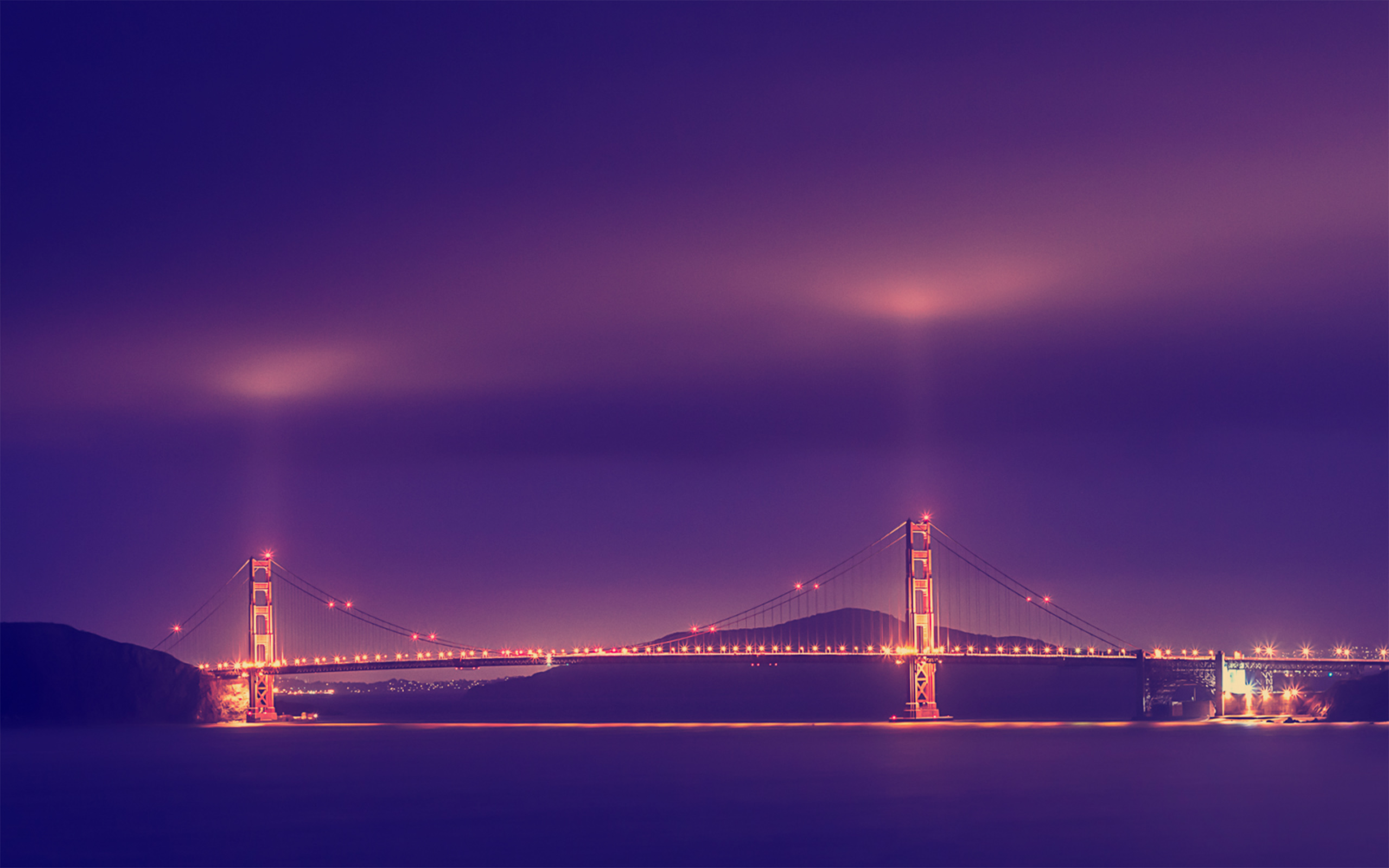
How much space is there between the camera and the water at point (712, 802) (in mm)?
37688

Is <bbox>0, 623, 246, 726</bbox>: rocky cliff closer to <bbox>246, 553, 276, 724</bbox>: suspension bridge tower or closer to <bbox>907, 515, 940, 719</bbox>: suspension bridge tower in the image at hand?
<bbox>246, 553, 276, 724</bbox>: suspension bridge tower

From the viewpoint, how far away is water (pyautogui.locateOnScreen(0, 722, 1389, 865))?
37688 mm

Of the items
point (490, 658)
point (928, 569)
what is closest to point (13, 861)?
point (490, 658)

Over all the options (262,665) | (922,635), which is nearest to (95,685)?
(262,665)

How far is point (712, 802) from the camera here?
1877 inches

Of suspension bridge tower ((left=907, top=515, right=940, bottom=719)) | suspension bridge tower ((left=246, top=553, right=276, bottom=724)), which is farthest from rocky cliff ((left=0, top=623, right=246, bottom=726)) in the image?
suspension bridge tower ((left=907, top=515, right=940, bottom=719))

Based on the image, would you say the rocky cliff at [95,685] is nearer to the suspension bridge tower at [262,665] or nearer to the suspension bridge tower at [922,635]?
the suspension bridge tower at [262,665]

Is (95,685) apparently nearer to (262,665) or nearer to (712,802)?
(262,665)

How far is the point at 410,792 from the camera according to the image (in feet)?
170

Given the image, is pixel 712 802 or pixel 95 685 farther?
pixel 95 685

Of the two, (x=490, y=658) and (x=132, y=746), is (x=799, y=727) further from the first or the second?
(x=132, y=746)

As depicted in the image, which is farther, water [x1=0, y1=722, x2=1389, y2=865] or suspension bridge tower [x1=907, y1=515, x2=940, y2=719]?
suspension bridge tower [x1=907, y1=515, x2=940, y2=719]

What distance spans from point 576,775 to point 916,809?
53.2 feet

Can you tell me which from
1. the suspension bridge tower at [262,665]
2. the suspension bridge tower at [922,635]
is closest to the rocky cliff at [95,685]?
the suspension bridge tower at [262,665]
